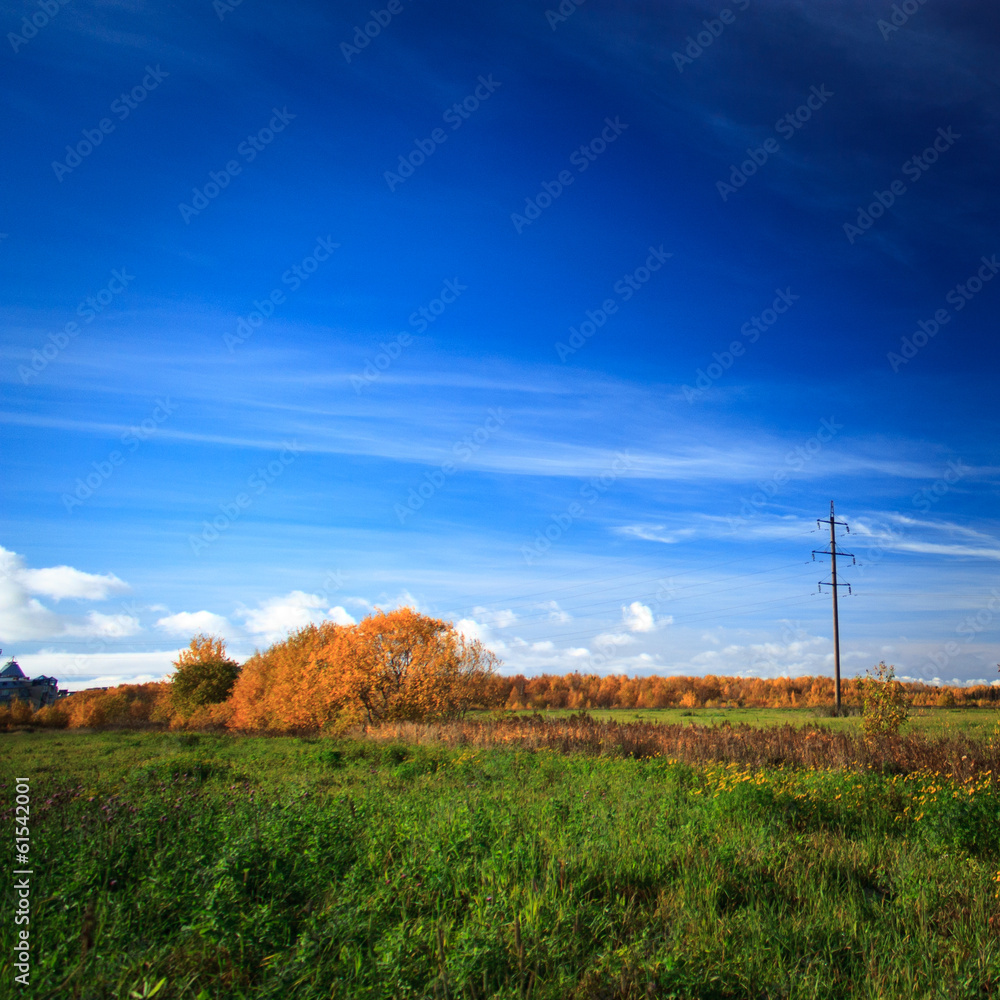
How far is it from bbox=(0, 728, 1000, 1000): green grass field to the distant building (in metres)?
76.5

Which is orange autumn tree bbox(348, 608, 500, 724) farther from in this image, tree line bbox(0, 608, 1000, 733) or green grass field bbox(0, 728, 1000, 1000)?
green grass field bbox(0, 728, 1000, 1000)

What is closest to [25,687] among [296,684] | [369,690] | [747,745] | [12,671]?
[12,671]

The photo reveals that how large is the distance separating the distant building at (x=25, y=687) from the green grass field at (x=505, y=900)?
7652 centimetres

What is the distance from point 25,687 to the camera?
2832 inches

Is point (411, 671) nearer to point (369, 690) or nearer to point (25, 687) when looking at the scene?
point (369, 690)

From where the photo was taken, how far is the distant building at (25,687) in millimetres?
69062

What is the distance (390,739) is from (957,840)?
76.8 ft

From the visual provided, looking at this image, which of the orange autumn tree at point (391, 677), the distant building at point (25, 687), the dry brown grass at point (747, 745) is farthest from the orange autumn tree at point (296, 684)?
the distant building at point (25, 687)

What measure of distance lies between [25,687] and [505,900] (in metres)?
88.5

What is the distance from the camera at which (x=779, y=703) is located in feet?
197

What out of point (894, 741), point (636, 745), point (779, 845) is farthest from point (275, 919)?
point (894, 741)

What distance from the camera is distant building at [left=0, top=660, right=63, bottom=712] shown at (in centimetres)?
6906

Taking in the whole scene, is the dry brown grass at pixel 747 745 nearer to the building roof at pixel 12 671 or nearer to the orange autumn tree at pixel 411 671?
the orange autumn tree at pixel 411 671

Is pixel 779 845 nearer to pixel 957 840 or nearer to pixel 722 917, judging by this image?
pixel 722 917
